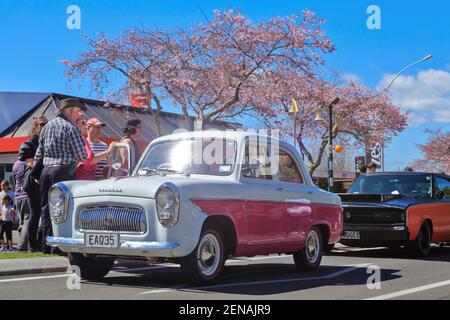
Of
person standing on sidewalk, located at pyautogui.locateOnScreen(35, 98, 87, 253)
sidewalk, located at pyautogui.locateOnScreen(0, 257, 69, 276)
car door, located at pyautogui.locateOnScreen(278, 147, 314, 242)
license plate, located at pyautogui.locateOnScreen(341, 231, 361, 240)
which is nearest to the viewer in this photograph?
sidewalk, located at pyautogui.locateOnScreen(0, 257, 69, 276)

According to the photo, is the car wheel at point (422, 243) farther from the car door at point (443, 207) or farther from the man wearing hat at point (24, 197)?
the man wearing hat at point (24, 197)

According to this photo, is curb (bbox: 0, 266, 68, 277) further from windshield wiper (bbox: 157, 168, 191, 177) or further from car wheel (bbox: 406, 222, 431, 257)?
car wheel (bbox: 406, 222, 431, 257)

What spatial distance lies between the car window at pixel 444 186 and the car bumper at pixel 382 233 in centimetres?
214

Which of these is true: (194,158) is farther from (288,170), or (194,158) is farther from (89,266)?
(89,266)

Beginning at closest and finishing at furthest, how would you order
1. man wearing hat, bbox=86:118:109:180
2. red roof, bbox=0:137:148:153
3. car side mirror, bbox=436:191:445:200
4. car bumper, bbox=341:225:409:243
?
1. man wearing hat, bbox=86:118:109:180
2. car bumper, bbox=341:225:409:243
3. car side mirror, bbox=436:191:445:200
4. red roof, bbox=0:137:148:153

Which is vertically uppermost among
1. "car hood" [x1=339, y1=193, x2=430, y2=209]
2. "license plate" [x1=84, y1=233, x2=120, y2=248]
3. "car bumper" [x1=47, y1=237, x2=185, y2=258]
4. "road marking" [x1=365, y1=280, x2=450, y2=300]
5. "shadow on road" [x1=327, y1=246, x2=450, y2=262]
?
"car hood" [x1=339, y1=193, x2=430, y2=209]

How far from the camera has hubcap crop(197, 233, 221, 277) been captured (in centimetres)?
682

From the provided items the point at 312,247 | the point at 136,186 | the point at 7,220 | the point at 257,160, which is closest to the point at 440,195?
the point at 312,247

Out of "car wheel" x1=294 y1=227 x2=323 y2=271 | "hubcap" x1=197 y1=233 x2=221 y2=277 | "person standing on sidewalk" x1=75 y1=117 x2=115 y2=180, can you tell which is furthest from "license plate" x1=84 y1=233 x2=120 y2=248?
"car wheel" x1=294 y1=227 x2=323 y2=271

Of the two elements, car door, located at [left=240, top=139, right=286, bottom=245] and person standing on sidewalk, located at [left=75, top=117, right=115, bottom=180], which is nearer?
car door, located at [left=240, top=139, right=286, bottom=245]

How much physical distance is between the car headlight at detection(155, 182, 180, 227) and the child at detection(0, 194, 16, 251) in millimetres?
6178
